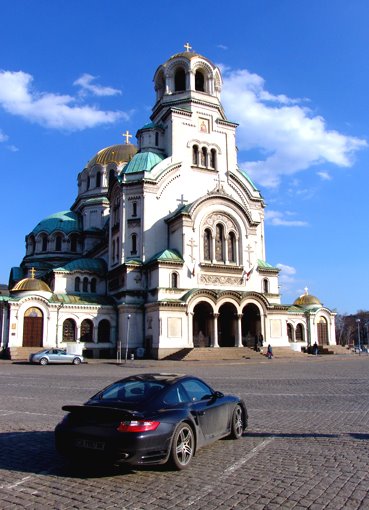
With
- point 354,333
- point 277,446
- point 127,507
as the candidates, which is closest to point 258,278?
point 277,446

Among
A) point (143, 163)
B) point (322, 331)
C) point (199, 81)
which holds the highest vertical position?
point (199, 81)

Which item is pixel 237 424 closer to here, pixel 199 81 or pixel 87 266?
pixel 87 266

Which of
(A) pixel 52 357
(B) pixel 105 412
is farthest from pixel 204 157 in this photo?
(B) pixel 105 412

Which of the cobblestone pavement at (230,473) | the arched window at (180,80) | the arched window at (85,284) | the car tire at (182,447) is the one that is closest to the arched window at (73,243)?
the arched window at (85,284)

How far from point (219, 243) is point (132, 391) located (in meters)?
41.9

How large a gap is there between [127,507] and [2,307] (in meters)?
42.2

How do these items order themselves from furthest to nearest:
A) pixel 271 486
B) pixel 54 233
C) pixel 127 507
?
pixel 54 233
pixel 271 486
pixel 127 507

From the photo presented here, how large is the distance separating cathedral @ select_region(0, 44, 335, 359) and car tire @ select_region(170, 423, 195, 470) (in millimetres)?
35431

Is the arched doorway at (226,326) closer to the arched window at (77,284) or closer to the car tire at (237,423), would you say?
the arched window at (77,284)

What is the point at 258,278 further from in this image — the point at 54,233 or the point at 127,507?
the point at 127,507

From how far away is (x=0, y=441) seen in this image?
9.09 metres

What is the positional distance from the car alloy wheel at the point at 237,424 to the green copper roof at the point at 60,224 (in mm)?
→ 56913

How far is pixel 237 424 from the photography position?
930 centimetres

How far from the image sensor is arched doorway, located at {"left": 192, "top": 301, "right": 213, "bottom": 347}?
45562 mm
